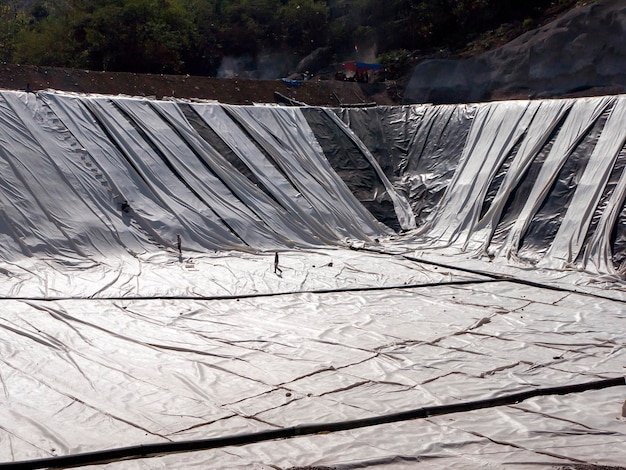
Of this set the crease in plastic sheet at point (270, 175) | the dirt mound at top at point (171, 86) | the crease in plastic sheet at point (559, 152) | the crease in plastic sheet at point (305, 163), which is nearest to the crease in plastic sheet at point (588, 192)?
the crease in plastic sheet at point (559, 152)

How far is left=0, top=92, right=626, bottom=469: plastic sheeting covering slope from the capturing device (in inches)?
149

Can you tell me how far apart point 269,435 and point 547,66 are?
46.9 feet

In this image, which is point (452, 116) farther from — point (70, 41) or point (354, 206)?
point (70, 41)

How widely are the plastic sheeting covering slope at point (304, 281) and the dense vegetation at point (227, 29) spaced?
28.6 ft

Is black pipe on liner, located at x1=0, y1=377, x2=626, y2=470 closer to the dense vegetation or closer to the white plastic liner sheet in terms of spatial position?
Result: the white plastic liner sheet

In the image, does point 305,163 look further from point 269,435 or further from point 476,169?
point 269,435

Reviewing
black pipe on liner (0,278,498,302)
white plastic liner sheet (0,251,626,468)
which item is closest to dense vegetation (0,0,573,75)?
black pipe on liner (0,278,498,302)

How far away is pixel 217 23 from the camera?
24156 mm

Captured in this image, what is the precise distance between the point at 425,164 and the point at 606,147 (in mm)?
2940

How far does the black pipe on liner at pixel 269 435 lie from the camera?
3.28 meters

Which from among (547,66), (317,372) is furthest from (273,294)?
(547,66)

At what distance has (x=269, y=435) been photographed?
3629 mm

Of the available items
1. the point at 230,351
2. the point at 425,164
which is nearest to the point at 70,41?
the point at 425,164

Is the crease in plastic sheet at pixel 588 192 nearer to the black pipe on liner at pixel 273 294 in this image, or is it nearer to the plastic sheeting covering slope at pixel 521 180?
the plastic sheeting covering slope at pixel 521 180
